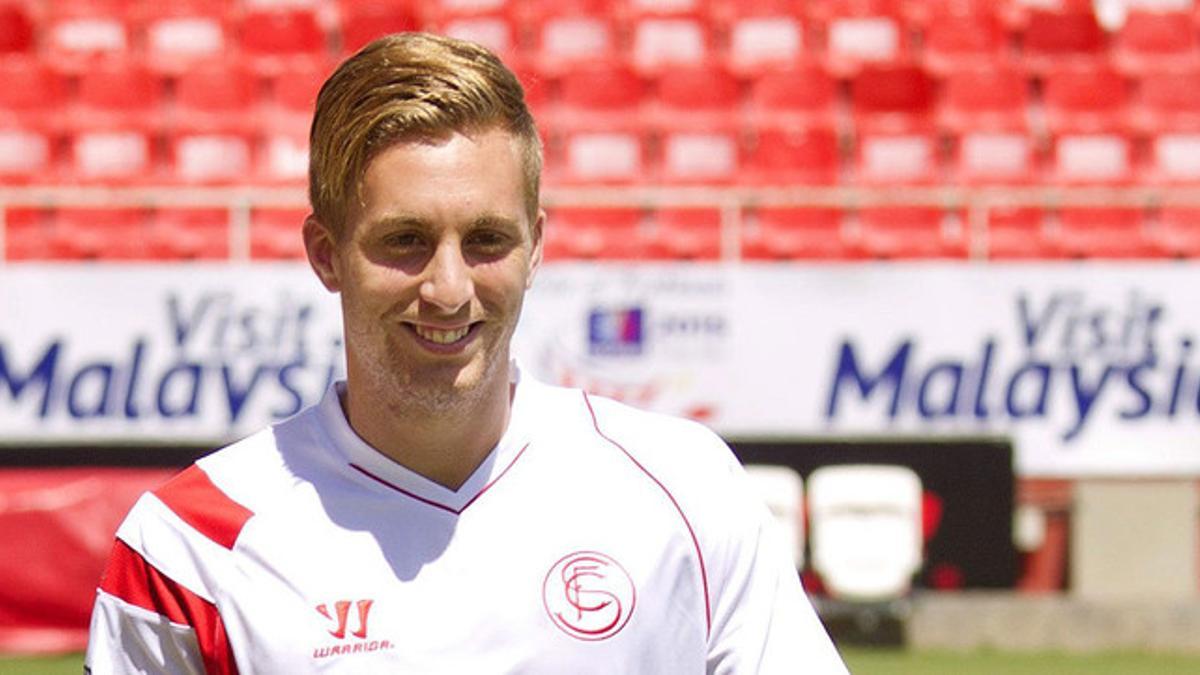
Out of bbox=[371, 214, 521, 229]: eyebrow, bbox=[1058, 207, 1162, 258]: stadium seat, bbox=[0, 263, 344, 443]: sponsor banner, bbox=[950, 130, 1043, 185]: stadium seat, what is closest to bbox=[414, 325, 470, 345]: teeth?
bbox=[371, 214, 521, 229]: eyebrow

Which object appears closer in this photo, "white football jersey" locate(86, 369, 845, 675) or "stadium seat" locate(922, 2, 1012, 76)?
"white football jersey" locate(86, 369, 845, 675)

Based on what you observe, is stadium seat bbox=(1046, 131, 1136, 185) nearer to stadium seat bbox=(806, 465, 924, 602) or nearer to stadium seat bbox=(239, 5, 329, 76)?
stadium seat bbox=(806, 465, 924, 602)

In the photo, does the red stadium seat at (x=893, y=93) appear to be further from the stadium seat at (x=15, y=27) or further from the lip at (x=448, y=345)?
the lip at (x=448, y=345)

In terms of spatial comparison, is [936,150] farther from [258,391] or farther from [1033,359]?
[258,391]

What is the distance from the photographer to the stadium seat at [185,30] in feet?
45.3

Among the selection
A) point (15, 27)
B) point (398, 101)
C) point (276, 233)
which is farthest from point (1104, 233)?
point (398, 101)

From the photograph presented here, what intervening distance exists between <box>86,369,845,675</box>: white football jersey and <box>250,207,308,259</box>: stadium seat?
9.45 metres

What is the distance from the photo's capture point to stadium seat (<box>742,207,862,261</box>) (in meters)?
12.2

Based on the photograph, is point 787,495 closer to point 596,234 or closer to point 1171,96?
point 596,234

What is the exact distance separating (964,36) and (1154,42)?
1119mm

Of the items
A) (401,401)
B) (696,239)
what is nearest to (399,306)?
(401,401)

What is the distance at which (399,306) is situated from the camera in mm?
2227

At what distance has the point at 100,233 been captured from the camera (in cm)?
1253

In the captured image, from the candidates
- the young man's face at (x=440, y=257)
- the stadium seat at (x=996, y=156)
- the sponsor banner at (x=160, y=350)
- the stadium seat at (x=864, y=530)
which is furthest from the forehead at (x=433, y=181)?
the stadium seat at (x=996, y=156)
